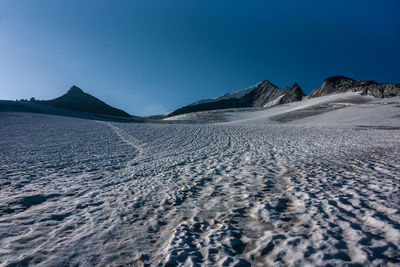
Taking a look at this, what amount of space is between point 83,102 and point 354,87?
4501 inches

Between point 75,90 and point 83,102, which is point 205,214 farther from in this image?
point 75,90

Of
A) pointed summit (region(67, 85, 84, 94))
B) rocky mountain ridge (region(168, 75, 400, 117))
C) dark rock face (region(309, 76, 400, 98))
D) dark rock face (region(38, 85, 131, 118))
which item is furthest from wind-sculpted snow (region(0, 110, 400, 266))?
pointed summit (region(67, 85, 84, 94))

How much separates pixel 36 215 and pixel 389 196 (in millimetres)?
7347

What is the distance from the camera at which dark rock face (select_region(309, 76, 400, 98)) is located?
53772 mm

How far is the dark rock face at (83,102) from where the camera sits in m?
98.6

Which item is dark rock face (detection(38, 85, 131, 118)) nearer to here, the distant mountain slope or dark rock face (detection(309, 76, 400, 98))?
the distant mountain slope

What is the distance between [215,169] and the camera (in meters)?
7.70

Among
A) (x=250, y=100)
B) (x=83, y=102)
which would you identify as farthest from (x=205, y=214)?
(x=250, y=100)

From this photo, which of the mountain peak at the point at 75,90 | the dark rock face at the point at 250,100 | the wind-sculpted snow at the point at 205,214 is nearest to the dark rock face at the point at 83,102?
the mountain peak at the point at 75,90

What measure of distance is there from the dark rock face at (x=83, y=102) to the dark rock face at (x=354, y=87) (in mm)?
98312

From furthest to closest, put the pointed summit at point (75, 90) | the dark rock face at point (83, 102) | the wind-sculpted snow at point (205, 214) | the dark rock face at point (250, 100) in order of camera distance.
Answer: the dark rock face at point (250, 100)
the pointed summit at point (75, 90)
the dark rock face at point (83, 102)
the wind-sculpted snow at point (205, 214)

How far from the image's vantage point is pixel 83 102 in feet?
350

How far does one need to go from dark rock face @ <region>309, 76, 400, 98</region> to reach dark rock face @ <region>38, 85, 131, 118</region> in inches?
3871

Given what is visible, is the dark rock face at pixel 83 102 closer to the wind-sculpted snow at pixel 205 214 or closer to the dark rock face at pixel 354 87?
the dark rock face at pixel 354 87
